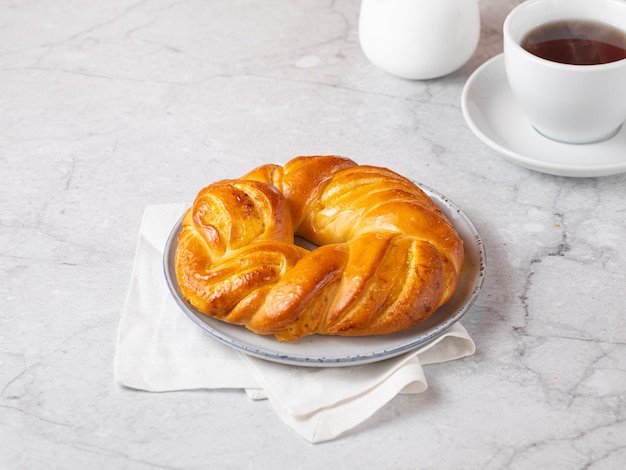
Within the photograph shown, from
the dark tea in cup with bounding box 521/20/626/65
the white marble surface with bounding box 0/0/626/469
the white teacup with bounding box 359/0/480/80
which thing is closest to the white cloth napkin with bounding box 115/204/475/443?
the white marble surface with bounding box 0/0/626/469

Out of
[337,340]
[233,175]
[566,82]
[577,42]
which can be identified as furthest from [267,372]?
[577,42]

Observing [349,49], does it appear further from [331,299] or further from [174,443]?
[174,443]

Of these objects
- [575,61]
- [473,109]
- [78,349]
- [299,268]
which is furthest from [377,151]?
[78,349]

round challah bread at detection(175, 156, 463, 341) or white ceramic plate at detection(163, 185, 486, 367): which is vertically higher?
round challah bread at detection(175, 156, 463, 341)

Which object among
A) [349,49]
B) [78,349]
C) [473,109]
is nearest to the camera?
[78,349]

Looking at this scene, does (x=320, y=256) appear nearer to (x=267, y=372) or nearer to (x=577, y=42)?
(x=267, y=372)

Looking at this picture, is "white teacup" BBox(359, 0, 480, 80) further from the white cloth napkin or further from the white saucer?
the white cloth napkin

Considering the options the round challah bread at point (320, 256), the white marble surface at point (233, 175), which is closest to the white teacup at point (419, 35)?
the white marble surface at point (233, 175)

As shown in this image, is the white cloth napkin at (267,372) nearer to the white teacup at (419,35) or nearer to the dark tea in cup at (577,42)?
the dark tea in cup at (577,42)
